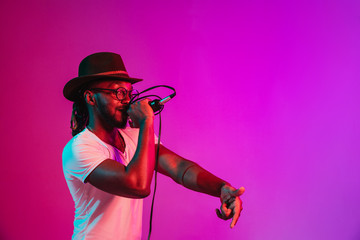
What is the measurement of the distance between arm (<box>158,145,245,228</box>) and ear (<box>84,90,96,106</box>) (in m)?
0.43

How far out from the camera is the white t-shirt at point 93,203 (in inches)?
57.5

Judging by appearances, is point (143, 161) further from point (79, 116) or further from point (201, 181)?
point (79, 116)

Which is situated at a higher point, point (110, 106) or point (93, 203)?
point (110, 106)

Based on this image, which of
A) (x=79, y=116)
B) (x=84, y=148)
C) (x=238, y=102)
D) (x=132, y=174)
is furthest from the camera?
(x=238, y=102)

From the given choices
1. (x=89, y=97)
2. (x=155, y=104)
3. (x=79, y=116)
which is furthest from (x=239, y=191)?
(x=79, y=116)

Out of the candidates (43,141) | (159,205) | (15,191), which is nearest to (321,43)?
(159,205)

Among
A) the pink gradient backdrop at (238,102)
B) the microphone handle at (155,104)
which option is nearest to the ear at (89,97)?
the microphone handle at (155,104)

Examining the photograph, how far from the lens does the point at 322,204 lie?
279cm

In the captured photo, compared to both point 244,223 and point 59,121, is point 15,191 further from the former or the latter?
point 244,223

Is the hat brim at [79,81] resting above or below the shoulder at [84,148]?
above

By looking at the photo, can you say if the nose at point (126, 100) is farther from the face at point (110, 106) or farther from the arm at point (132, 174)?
the arm at point (132, 174)

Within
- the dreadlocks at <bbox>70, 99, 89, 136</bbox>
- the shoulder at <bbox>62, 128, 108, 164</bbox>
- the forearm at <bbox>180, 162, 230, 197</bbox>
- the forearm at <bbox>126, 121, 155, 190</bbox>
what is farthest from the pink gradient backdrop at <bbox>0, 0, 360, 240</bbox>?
the forearm at <bbox>126, 121, 155, 190</bbox>

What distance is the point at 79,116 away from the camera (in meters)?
1.87

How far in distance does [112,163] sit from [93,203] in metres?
0.25
